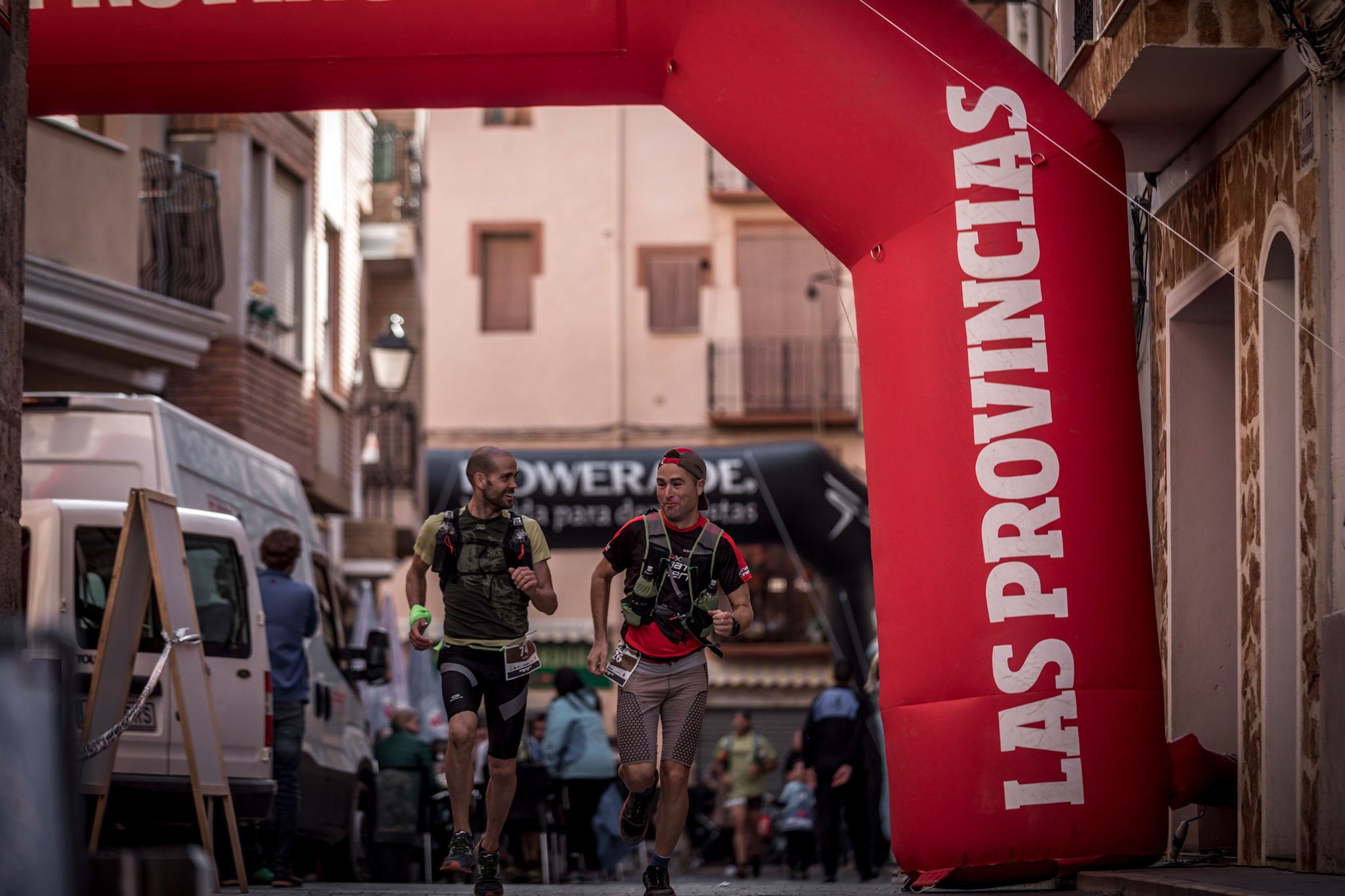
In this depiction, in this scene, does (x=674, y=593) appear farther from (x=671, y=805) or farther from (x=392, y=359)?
(x=392, y=359)

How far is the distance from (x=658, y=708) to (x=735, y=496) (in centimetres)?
1325

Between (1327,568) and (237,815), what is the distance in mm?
6080

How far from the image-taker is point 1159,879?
8.10 metres

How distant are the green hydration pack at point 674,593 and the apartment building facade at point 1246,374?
2.70 metres

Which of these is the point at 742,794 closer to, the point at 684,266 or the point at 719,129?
the point at 684,266

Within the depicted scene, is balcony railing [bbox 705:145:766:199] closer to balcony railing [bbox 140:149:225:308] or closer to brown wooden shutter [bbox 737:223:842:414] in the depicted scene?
brown wooden shutter [bbox 737:223:842:414]

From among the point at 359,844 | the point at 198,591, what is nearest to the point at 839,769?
the point at 359,844

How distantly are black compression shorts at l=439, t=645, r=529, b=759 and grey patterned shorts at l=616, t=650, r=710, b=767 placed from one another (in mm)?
491

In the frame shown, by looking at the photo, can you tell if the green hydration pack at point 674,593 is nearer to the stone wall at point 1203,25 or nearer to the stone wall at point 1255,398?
the stone wall at point 1255,398

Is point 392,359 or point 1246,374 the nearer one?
point 1246,374

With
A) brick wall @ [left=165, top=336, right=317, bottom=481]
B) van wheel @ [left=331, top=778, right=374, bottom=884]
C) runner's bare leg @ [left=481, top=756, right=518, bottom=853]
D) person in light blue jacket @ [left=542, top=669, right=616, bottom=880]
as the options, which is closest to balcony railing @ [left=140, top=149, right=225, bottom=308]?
brick wall @ [left=165, top=336, right=317, bottom=481]

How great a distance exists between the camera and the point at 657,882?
8.80 m

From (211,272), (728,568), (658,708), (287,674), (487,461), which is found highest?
(211,272)

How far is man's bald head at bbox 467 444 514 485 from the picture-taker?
9.33 m
